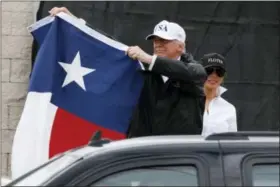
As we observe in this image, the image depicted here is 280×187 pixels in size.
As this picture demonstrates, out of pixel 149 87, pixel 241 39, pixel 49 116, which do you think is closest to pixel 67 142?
pixel 49 116

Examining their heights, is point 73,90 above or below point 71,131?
above

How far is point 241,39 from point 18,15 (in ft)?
7.36

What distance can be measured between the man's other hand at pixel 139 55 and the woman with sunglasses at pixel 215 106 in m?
0.48

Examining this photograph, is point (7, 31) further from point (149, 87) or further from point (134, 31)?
point (149, 87)

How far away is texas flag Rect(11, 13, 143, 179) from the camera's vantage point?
6520 millimetres

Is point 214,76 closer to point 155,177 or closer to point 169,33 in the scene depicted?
point 169,33

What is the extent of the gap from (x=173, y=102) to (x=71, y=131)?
92 cm

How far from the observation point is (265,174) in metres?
4.15

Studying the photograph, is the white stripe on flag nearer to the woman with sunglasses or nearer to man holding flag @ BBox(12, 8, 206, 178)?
man holding flag @ BBox(12, 8, 206, 178)

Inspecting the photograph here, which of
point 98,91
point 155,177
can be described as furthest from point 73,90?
point 155,177

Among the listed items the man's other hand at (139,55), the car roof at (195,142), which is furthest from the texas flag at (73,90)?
the car roof at (195,142)

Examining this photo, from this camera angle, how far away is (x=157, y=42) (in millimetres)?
6355

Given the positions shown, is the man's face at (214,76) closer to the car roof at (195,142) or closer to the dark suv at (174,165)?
the car roof at (195,142)

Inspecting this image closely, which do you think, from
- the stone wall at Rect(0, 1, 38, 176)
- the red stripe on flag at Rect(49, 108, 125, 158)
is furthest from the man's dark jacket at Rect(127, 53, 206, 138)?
the stone wall at Rect(0, 1, 38, 176)
